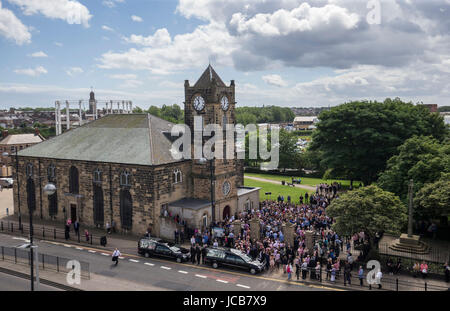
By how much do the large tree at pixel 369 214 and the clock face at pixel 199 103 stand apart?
16951mm

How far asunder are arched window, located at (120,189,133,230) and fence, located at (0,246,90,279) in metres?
8.64

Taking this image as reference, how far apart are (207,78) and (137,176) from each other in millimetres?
12511

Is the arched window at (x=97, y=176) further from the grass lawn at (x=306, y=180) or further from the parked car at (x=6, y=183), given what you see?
the grass lawn at (x=306, y=180)

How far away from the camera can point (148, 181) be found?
114ft

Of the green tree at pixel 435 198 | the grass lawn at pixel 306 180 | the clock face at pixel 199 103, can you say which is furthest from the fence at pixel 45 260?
the grass lawn at pixel 306 180

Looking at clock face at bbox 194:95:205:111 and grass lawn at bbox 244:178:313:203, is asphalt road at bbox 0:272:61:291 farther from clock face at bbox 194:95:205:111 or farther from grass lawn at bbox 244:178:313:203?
grass lawn at bbox 244:178:313:203

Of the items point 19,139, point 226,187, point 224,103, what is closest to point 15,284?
point 226,187

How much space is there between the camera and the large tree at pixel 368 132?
48.8 metres

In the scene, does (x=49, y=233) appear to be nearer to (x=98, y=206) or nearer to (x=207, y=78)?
(x=98, y=206)

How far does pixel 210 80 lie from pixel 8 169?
57.2m

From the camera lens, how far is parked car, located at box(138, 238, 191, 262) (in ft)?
95.0

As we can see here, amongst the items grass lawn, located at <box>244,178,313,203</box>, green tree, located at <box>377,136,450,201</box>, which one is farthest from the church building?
green tree, located at <box>377,136,450,201</box>
